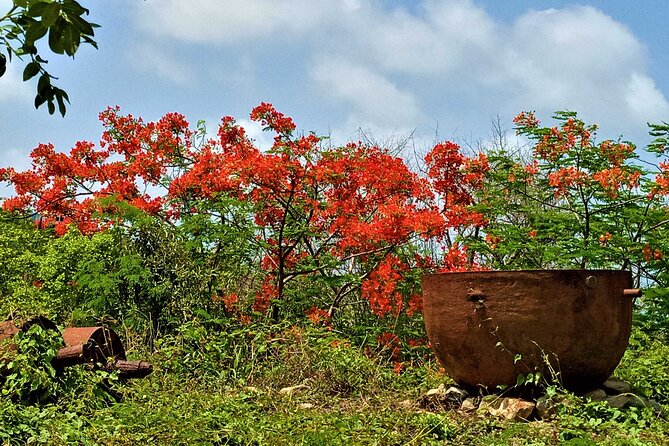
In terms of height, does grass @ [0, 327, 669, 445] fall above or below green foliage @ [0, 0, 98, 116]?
below

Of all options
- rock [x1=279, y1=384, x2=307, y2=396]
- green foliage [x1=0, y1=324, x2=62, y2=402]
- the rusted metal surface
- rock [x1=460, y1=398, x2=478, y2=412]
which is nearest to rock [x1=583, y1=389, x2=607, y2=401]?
rock [x1=460, y1=398, x2=478, y2=412]

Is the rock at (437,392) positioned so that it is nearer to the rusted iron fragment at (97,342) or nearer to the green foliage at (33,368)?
the rusted iron fragment at (97,342)

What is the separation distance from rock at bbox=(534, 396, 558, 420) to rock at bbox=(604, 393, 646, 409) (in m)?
0.40

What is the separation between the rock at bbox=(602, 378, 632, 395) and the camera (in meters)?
5.07

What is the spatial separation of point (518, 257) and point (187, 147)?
381cm

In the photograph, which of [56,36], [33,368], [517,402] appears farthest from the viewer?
[517,402]

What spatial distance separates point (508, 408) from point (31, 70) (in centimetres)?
348

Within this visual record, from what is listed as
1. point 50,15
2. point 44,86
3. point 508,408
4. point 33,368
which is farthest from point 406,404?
point 50,15

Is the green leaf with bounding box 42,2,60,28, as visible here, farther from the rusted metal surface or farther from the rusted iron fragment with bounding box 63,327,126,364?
the rusted iron fragment with bounding box 63,327,126,364

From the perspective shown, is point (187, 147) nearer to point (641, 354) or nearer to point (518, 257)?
point (518, 257)

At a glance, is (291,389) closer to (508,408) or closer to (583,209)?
(508,408)

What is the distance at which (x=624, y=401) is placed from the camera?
4895mm

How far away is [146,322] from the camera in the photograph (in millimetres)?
6637

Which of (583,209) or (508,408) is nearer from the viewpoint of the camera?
(508,408)
